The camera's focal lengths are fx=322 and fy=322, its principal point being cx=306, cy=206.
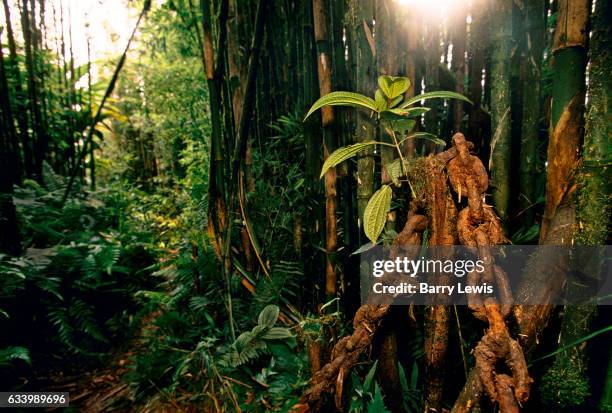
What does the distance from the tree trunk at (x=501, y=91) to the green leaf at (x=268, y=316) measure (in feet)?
2.49

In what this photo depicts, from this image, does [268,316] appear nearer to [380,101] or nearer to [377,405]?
[377,405]

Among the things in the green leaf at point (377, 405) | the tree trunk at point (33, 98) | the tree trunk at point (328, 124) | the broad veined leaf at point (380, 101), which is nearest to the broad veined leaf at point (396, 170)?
the broad veined leaf at point (380, 101)

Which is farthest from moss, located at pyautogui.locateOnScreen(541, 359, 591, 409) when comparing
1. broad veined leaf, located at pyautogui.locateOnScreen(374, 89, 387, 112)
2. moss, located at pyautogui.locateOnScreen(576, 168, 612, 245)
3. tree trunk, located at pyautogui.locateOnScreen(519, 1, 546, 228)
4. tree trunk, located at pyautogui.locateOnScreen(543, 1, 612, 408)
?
broad veined leaf, located at pyautogui.locateOnScreen(374, 89, 387, 112)

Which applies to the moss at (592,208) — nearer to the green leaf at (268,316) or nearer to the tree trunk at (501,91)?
the tree trunk at (501,91)

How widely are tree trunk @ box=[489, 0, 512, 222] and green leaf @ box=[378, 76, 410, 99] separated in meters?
0.32

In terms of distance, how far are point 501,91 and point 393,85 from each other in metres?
0.35

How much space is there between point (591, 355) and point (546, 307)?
0.18m

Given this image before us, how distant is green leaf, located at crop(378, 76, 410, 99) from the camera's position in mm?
545

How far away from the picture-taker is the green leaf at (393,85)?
0.55 meters

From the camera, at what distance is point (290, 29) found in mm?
1254

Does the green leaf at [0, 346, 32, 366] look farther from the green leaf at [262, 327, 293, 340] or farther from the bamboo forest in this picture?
the green leaf at [262, 327, 293, 340]

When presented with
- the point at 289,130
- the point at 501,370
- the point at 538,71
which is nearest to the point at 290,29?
the point at 289,130

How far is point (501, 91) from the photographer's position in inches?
28.9

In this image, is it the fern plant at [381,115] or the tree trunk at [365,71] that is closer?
the fern plant at [381,115]
